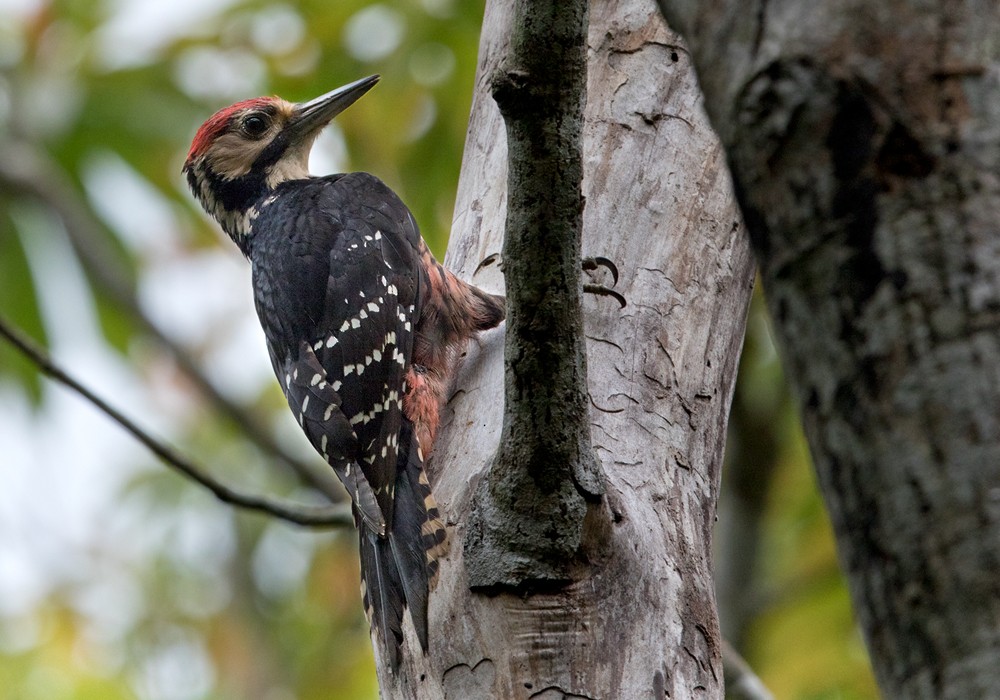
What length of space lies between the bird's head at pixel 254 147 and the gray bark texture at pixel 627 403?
1.22 meters

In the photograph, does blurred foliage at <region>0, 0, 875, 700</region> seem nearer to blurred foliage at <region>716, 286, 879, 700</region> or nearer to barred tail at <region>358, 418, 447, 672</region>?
blurred foliage at <region>716, 286, 879, 700</region>

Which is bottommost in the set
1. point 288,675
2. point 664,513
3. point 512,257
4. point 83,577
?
point 664,513

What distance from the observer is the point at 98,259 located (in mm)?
6344

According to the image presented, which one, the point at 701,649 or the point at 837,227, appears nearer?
the point at 837,227

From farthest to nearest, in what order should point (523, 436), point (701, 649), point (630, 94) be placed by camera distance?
point (630, 94) < point (701, 649) < point (523, 436)

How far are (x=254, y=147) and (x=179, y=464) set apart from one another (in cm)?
149

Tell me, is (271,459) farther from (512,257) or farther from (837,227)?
(837,227)

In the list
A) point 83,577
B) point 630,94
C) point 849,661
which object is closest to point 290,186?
point 630,94

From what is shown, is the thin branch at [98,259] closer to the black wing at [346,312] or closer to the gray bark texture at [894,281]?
the black wing at [346,312]

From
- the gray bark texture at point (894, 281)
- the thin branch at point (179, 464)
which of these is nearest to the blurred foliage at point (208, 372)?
the thin branch at point (179, 464)

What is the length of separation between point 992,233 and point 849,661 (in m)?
3.89

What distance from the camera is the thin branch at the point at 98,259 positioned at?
230 inches

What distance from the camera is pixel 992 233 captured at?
959mm

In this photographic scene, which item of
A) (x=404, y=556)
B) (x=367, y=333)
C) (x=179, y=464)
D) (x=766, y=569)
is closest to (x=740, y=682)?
(x=404, y=556)
